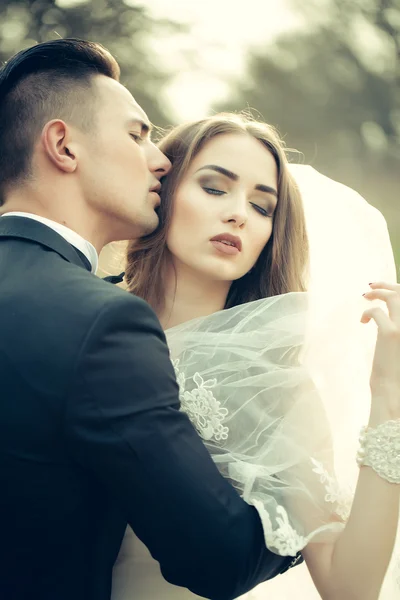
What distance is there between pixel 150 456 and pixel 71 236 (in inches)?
28.0

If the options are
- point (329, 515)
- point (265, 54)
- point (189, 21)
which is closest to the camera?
point (329, 515)

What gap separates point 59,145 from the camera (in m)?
1.95

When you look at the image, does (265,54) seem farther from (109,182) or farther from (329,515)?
(329,515)

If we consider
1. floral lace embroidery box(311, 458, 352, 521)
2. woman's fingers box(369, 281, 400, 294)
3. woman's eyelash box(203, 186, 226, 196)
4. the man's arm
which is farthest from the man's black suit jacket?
woman's eyelash box(203, 186, 226, 196)

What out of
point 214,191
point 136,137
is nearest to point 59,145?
point 136,137

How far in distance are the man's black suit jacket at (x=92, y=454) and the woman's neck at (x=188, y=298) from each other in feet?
2.66

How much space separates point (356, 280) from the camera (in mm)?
2150

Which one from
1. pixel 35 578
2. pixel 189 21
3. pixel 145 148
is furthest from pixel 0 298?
pixel 189 21

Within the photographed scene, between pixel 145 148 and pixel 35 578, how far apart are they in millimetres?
1377

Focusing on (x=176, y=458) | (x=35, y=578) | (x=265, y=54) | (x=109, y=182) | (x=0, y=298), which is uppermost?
(x=265, y=54)

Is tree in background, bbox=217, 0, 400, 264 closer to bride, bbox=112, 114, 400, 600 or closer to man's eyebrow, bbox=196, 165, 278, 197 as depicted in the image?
bride, bbox=112, 114, 400, 600

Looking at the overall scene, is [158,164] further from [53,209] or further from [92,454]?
[92,454]

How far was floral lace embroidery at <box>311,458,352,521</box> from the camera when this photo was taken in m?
1.65

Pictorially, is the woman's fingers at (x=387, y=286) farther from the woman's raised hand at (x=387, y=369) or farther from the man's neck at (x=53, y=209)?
the man's neck at (x=53, y=209)
